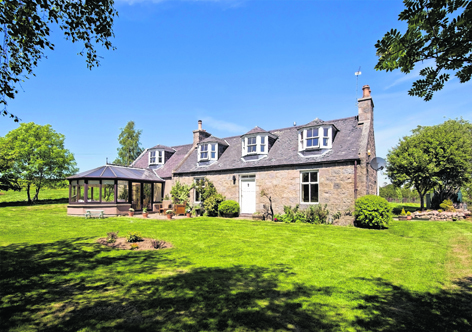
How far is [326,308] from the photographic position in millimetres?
4566

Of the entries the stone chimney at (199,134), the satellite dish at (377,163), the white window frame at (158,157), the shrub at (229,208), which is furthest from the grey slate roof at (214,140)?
the satellite dish at (377,163)

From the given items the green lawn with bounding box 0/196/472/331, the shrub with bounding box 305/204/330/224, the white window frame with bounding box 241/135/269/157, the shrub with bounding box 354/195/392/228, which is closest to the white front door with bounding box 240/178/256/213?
the white window frame with bounding box 241/135/269/157

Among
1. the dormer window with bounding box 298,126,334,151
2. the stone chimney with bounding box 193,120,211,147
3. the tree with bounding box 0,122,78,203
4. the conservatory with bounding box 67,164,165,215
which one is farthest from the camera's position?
the tree with bounding box 0,122,78,203

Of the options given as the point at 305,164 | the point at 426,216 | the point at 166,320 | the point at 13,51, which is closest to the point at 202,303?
the point at 166,320

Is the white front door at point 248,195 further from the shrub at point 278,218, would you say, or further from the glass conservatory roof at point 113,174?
the glass conservatory roof at point 113,174

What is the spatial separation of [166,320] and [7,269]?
5.18 metres

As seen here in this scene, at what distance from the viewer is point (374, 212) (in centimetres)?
1515

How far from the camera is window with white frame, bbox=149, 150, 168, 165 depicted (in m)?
30.9

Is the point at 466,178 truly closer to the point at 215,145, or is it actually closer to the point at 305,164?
the point at 305,164

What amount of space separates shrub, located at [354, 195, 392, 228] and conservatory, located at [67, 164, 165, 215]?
743 inches

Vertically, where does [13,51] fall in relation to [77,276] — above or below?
above

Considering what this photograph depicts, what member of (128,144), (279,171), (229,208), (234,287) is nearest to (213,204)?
(229,208)

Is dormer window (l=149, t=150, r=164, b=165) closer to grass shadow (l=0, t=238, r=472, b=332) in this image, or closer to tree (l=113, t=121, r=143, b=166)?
tree (l=113, t=121, r=143, b=166)

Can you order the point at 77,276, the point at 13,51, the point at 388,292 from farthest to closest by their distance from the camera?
the point at 13,51 → the point at 77,276 → the point at 388,292
